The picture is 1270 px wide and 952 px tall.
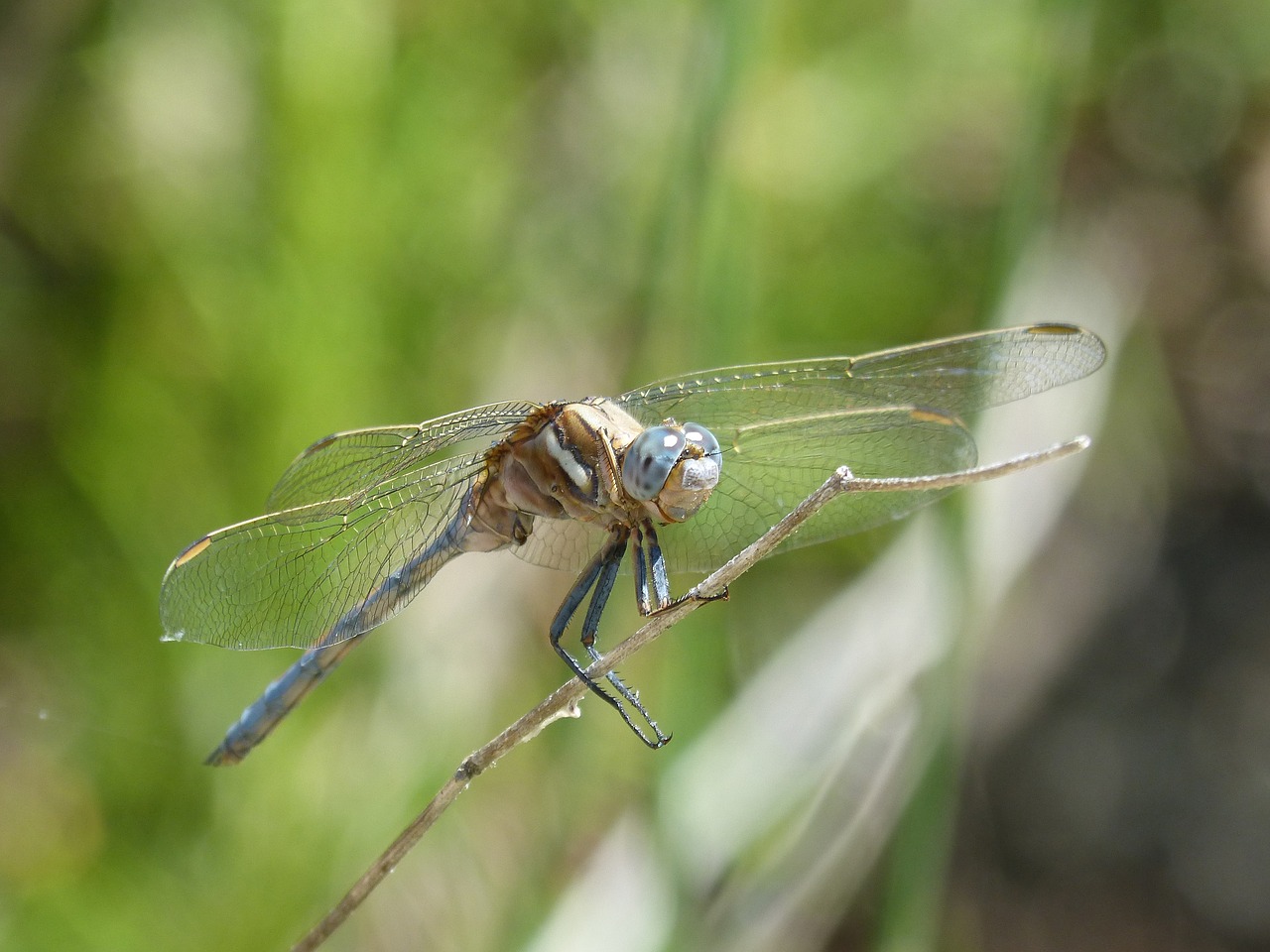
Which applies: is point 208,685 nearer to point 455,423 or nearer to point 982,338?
point 455,423

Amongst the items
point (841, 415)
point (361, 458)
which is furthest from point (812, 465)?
point (361, 458)

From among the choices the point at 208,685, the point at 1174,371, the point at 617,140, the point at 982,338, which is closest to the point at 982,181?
the point at 1174,371

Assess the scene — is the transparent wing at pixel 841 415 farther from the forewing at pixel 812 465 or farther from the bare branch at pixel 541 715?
the bare branch at pixel 541 715

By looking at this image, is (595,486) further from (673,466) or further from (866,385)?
(866,385)

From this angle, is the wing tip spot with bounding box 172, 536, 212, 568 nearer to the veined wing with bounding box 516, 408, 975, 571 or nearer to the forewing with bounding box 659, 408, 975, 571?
the veined wing with bounding box 516, 408, 975, 571

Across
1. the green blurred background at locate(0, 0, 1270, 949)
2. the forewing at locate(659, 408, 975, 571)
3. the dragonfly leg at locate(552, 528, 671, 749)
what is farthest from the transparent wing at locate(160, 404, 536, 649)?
the green blurred background at locate(0, 0, 1270, 949)

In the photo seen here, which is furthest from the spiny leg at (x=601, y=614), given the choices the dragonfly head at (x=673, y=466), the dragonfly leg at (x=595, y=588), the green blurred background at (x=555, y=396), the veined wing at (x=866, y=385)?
the green blurred background at (x=555, y=396)

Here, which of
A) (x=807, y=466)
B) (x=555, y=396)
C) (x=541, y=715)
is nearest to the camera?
(x=541, y=715)
